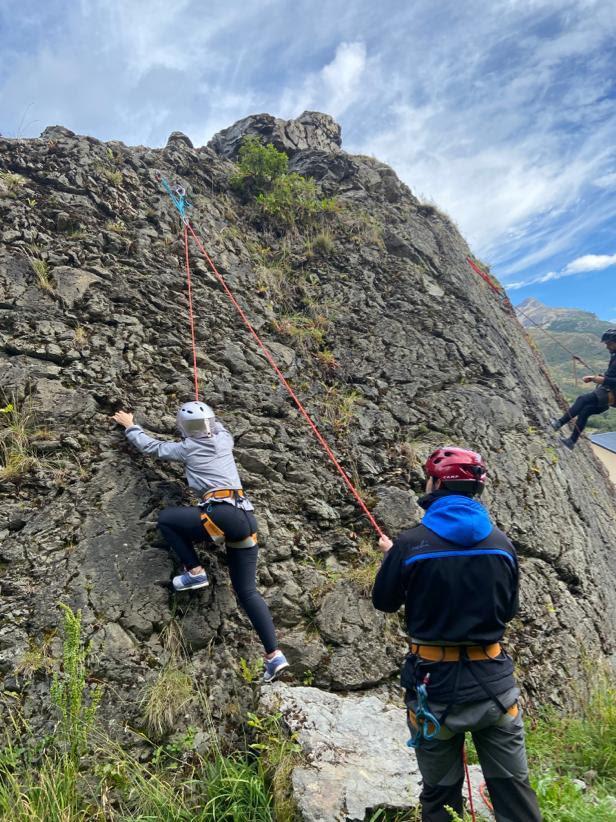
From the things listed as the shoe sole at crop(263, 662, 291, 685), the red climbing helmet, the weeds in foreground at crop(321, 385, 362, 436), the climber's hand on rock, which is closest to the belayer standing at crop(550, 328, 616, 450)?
the weeds in foreground at crop(321, 385, 362, 436)

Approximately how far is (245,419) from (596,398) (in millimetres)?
5714

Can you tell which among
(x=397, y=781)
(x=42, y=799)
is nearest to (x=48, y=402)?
(x=42, y=799)

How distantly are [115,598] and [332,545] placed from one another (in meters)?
2.28

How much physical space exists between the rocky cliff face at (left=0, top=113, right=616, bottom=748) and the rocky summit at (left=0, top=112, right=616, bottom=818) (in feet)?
0.08

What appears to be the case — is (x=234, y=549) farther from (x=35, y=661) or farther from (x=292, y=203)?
(x=292, y=203)

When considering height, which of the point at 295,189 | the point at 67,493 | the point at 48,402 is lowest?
the point at 67,493

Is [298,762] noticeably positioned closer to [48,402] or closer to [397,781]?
[397,781]

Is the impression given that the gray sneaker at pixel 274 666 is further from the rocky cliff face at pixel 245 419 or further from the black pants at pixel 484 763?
the black pants at pixel 484 763

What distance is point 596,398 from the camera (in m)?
7.45

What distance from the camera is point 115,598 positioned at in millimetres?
3910

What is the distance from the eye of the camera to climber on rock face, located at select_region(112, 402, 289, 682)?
3.83 m

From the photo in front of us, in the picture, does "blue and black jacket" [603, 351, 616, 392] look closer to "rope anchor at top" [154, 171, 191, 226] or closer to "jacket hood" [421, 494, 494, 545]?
"jacket hood" [421, 494, 494, 545]

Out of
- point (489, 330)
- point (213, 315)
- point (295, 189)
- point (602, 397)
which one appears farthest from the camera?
point (295, 189)

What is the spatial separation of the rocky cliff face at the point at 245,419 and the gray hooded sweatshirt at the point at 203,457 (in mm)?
422
